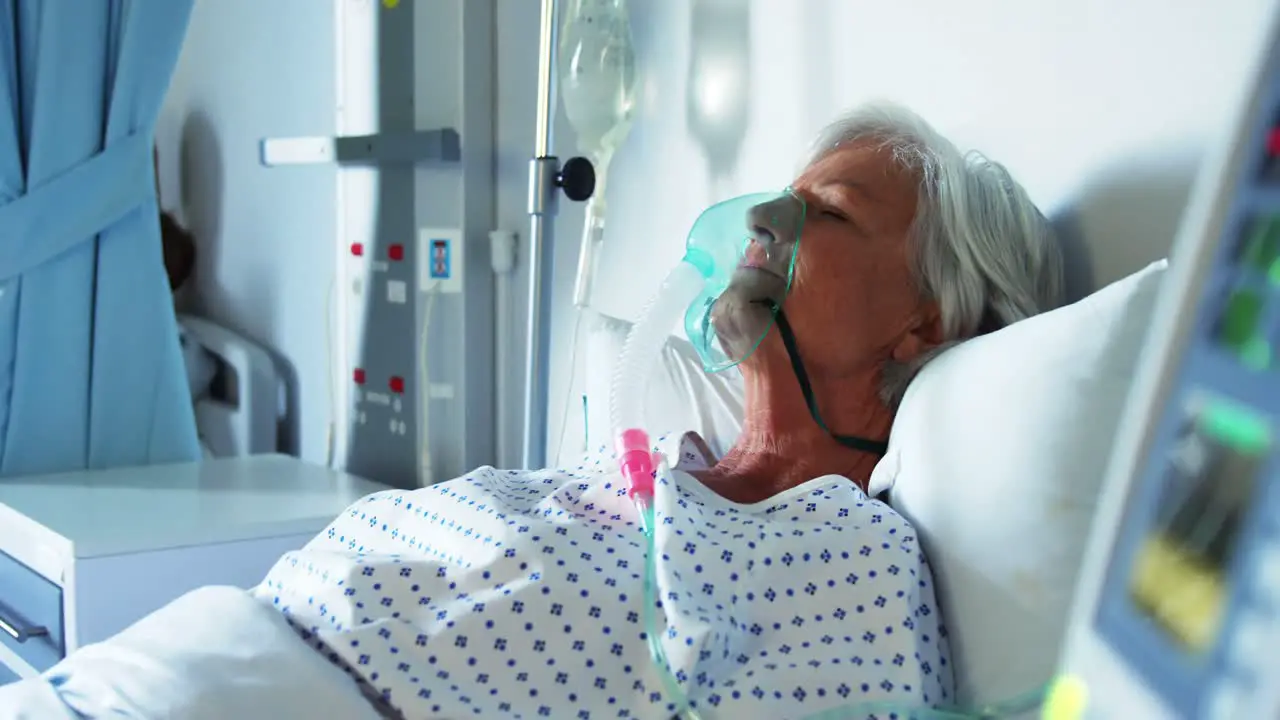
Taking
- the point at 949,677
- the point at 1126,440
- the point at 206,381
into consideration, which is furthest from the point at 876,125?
the point at 206,381

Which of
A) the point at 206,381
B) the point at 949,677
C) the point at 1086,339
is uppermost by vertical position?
the point at 1086,339

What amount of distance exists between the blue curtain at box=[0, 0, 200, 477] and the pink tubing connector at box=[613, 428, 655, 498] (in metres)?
1.40

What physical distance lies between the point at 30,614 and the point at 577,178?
40.8 inches

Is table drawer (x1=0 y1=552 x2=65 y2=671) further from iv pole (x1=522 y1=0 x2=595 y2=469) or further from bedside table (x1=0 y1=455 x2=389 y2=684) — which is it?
iv pole (x1=522 y1=0 x2=595 y2=469)

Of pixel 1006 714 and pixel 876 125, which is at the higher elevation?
pixel 876 125

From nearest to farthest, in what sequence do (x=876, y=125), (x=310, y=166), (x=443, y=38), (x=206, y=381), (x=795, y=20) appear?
(x=876, y=125), (x=795, y=20), (x=443, y=38), (x=310, y=166), (x=206, y=381)

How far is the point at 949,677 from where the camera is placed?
102 cm

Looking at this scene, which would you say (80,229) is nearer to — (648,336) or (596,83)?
(596,83)

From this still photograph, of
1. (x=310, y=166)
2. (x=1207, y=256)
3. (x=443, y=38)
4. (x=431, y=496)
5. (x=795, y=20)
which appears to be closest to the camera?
(x=1207, y=256)

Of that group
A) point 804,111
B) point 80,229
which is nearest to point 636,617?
point 804,111

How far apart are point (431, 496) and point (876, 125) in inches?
24.4

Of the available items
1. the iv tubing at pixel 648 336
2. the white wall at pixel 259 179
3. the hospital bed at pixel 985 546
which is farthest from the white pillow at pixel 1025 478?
the white wall at pixel 259 179

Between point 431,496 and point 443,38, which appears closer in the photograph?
point 431,496

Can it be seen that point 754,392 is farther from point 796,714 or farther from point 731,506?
point 796,714
